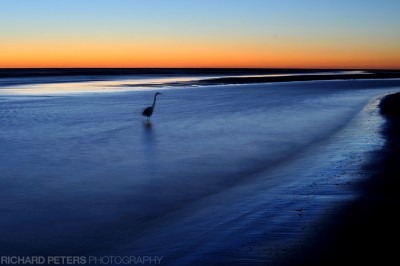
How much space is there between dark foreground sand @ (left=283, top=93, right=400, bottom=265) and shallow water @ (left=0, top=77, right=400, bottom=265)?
0.29 meters

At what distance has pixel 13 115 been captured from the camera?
824 inches

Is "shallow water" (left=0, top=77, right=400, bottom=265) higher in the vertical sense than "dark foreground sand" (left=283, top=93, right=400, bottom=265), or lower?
lower

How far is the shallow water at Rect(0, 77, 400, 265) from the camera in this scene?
5.43 m

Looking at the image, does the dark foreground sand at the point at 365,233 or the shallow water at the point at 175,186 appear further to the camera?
the shallow water at the point at 175,186

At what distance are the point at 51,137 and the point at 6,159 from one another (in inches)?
149

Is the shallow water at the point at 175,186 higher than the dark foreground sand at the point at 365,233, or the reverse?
the dark foreground sand at the point at 365,233

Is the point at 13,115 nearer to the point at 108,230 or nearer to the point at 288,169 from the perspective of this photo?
the point at 288,169

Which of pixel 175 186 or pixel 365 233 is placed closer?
pixel 365 233

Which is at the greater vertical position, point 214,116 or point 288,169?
point 288,169

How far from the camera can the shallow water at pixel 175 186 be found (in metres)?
5.43

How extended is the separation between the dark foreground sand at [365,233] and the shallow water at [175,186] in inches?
11.2

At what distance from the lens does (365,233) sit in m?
5.23

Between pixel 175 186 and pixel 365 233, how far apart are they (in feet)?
12.3

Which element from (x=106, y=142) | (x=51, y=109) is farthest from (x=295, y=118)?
(x=51, y=109)
